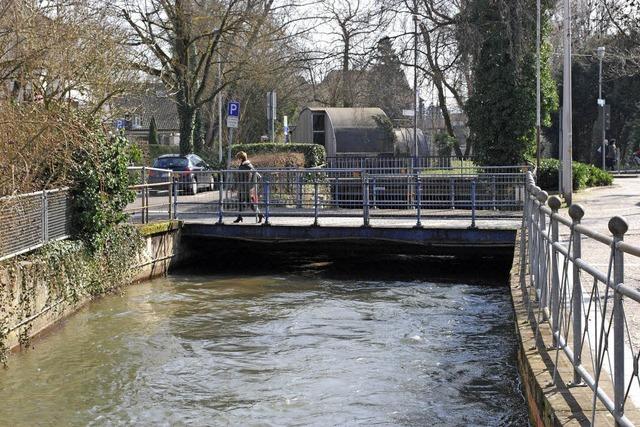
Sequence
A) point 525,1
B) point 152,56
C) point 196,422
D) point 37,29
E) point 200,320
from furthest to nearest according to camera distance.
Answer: point 152,56
point 525,1
point 200,320
point 37,29
point 196,422

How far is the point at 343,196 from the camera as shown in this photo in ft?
71.1

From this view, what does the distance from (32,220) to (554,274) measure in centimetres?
823

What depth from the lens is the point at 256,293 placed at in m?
16.7

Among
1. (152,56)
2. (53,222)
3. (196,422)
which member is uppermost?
(152,56)

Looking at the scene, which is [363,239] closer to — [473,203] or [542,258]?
[473,203]

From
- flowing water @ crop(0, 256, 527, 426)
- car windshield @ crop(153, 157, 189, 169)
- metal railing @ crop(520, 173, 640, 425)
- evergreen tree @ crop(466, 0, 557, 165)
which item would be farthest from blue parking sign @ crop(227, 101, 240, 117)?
metal railing @ crop(520, 173, 640, 425)

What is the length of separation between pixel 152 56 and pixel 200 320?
73.3ft

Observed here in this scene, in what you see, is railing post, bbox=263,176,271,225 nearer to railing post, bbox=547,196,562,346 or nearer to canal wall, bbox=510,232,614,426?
canal wall, bbox=510,232,614,426

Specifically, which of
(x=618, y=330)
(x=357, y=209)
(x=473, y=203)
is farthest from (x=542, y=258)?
(x=357, y=209)

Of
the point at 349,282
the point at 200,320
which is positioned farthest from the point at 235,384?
the point at 349,282

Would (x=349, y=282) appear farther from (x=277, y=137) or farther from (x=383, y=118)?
(x=277, y=137)

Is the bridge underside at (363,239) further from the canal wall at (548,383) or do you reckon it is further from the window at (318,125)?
the window at (318,125)

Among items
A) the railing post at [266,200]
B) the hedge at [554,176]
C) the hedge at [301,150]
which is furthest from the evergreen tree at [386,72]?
the railing post at [266,200]

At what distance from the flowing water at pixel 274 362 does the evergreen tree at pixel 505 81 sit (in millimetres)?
12968
